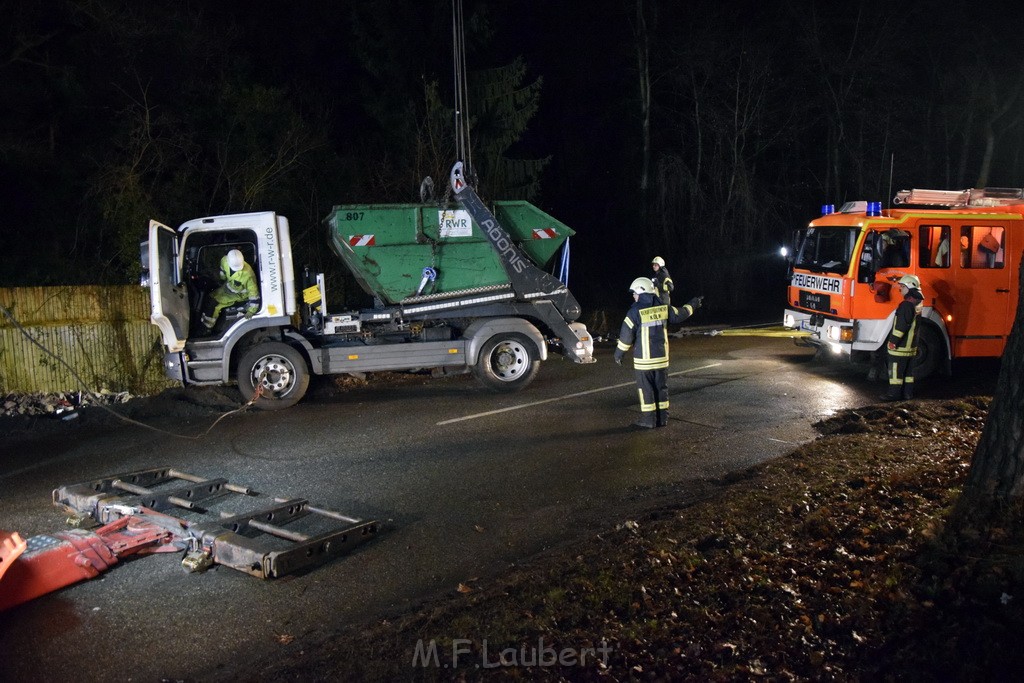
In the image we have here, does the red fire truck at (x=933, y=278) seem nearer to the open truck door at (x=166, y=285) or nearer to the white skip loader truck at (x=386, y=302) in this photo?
the white skip loader truck at (x=386, y=302)

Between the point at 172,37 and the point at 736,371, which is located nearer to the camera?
the point at 736,371

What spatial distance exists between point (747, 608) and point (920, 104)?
31.7m

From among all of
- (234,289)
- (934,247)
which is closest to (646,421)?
(234,289)

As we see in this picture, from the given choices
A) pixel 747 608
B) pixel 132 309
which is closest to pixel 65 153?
pixel 132 309

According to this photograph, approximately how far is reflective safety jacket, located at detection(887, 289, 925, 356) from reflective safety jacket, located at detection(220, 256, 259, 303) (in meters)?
8.13

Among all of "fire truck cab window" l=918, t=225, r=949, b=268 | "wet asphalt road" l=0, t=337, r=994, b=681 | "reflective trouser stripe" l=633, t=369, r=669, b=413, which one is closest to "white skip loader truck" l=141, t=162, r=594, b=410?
"wet asphalt road" l=0, t=337, r=994, b=681

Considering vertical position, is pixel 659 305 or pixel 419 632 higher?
pixel 659 305

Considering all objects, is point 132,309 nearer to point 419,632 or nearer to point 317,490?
point 317,490

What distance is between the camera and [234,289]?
10.3 m

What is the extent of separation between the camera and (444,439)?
866 cm

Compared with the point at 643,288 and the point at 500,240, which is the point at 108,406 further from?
the point at 643,288

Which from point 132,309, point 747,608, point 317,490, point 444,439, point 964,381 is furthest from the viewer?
point 132,309

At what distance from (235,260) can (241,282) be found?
0.98ft

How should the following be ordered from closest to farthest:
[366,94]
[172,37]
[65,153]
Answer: [65,153] → [172,37] → [366,94]
